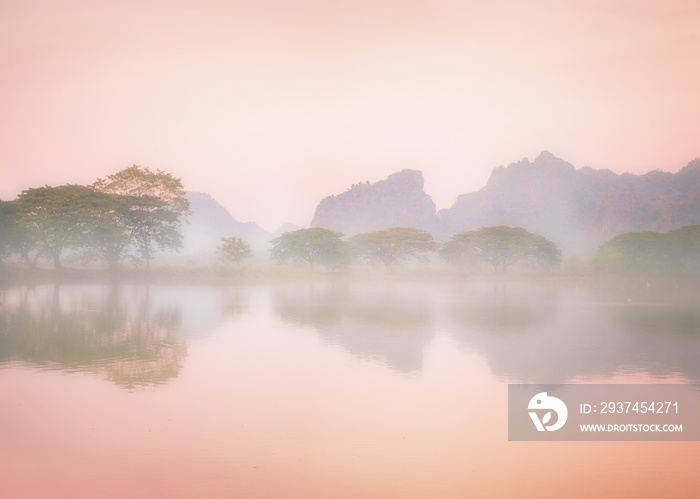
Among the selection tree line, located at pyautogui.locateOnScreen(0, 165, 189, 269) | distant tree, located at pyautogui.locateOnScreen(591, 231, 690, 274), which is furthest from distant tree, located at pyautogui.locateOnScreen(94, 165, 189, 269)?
distant tree, located at pyautogui.locateOnScreen(591, 231, 690, 274)

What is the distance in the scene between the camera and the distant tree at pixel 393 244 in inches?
3620

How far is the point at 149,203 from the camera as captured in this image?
207 ft

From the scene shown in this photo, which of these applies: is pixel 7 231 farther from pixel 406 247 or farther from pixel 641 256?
pixel 641 256

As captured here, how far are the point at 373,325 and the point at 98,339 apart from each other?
10.9 meters

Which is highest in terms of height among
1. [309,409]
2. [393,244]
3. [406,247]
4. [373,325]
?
[393,244]

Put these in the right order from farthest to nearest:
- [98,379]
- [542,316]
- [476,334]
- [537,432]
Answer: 1. [542,316]
2. [476,334]
3. [98,379]
4. [537,432]

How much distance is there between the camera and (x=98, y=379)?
42.4 ft

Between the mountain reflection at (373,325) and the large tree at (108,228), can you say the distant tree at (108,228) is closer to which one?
the large tree at (108,228)

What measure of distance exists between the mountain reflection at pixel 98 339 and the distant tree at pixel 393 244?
6394 centimetres

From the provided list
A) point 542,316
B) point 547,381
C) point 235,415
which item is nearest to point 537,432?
point 547,381

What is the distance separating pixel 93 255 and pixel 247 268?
18398mm

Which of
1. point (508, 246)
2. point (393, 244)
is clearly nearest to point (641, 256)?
point (508, 246)

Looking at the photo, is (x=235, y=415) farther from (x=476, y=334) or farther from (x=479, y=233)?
(x=479, y=233)

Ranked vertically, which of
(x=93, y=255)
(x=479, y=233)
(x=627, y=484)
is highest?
(x=479, y=233)
